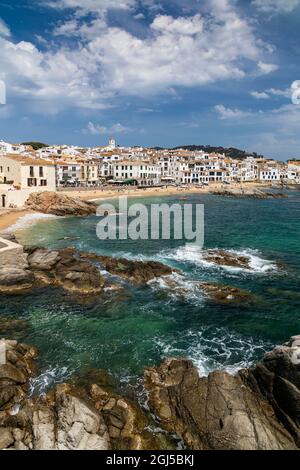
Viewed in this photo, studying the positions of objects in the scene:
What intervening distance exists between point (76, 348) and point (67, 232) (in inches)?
1236

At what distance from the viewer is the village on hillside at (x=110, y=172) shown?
69688mm

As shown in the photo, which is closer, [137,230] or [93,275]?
[93,275]

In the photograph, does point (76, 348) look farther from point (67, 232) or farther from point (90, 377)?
point (67, 232)

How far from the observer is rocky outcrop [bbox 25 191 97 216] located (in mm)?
64438

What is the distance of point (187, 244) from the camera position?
42.6 m

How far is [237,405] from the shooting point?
1348 centimetres

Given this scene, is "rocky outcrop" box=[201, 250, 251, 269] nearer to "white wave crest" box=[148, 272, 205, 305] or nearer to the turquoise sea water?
the turquoise sea water

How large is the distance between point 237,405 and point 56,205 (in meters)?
56.5

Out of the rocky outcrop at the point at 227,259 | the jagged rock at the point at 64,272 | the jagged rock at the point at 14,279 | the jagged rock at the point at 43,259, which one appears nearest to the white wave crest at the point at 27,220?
the jagged rock at the point at 43,259

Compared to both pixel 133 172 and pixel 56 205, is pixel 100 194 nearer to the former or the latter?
pixel 56 205

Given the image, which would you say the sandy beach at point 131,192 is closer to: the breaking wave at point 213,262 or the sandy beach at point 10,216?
the sandy beach at point 10,216

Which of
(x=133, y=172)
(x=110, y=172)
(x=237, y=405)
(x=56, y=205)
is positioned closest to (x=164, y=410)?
(x=237, y=405)

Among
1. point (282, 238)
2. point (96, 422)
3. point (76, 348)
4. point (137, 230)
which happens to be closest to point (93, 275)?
point (76, 348)

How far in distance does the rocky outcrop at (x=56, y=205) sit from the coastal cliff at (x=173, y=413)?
5051 cm
